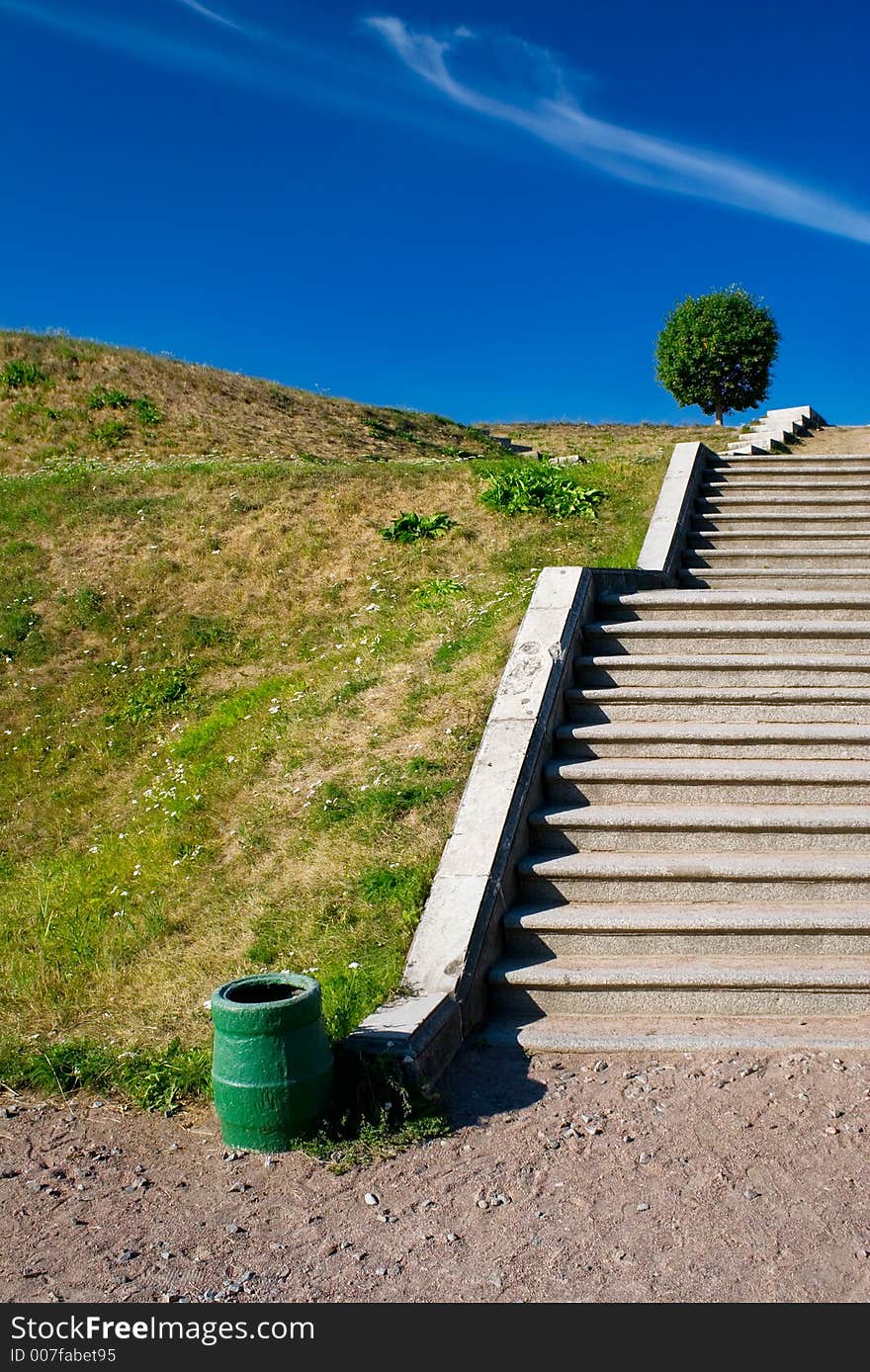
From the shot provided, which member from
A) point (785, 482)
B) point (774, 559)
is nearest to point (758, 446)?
point (785, 482)

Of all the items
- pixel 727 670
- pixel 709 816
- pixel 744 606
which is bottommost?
pixel 709 816

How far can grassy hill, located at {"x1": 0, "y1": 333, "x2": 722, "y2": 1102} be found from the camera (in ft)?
19.1

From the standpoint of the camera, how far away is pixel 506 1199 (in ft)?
12.7

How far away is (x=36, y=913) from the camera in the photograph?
6.79 meters

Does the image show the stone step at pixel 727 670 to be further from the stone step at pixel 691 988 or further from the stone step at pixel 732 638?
the stone step at pixel 691 988

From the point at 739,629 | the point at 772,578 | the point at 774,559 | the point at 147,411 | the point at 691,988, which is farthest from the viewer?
the point at 147,411

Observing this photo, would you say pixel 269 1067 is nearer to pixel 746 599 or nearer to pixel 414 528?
pixel 746 599

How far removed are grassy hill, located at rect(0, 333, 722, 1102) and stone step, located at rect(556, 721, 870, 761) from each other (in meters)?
0.77

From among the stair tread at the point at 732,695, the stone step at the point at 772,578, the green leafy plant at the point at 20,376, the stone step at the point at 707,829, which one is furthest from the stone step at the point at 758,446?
the green leafy plant at the point at 20,376

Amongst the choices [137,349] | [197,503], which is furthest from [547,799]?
[137,349]

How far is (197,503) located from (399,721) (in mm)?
5860

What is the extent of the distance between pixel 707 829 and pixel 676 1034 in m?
1.38

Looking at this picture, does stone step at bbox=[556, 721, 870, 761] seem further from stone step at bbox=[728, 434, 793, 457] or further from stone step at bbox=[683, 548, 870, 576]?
stone step at bbox=[728, 434, 793, 457]

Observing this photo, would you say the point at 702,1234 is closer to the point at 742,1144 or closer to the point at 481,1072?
the point at 742,1144
